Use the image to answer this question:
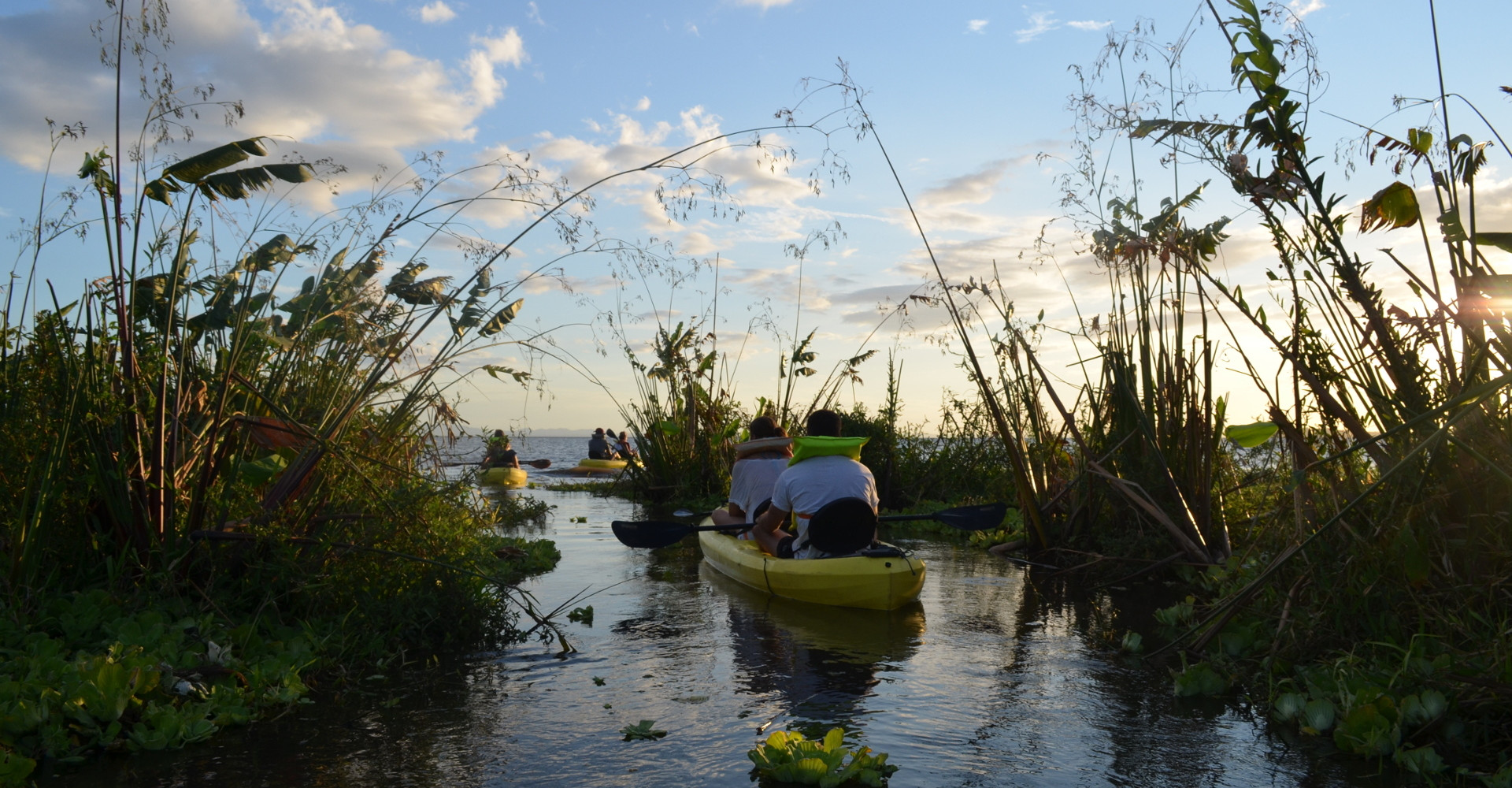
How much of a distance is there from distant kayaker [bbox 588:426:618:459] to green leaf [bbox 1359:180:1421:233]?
80.9 ft

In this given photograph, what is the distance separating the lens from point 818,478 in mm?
7504

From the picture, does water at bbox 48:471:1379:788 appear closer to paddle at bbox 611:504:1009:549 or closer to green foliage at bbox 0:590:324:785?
green foliage at bbox 0:590:324:785

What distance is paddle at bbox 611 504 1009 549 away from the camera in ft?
27.6

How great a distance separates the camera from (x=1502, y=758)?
11.7 ft

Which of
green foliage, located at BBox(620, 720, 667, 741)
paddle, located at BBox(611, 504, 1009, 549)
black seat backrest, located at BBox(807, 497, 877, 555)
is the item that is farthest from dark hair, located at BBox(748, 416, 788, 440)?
green foliage, located at BBox(620, 720, 667, 741)

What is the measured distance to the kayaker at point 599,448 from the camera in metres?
28.5

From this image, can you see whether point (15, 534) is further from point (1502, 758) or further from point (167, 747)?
point (1502, 758)

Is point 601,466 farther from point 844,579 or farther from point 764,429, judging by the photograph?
point 844,579

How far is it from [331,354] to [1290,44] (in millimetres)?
5647

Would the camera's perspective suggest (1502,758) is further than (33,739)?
No

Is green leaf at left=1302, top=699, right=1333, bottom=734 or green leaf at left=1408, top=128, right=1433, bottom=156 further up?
green leaf at left=1408, top=128, right=1433, bottom=156

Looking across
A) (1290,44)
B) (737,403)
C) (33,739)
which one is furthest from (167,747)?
(737,403)

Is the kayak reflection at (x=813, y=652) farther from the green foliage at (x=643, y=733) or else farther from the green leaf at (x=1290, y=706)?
the green leaf at (x=1290, y=706)

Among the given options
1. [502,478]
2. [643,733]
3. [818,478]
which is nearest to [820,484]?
[818,478]
